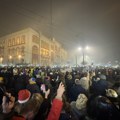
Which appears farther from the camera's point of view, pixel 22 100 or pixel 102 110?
pixel 102 110

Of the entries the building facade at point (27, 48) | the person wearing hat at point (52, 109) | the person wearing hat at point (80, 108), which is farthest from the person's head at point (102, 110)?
the building facade at point (27, 48)

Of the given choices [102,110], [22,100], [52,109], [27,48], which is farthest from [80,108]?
[27,48]

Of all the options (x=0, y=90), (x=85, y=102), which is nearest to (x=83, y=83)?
(x=85, y=102)

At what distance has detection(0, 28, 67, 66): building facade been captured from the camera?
63156 mm

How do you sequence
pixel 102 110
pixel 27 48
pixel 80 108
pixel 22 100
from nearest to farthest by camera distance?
pixel 22 100
pixel 102 110
pixel 80 108
pixel 27 48

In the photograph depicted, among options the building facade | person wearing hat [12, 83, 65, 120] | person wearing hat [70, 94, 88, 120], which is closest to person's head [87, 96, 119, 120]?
person wearing hat [70, 94, 88, 120]

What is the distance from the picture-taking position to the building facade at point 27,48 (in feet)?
207

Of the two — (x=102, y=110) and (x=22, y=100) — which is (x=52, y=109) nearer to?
(x=22, y=100)

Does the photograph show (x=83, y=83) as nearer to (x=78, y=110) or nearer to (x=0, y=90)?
(x=78, y=110)

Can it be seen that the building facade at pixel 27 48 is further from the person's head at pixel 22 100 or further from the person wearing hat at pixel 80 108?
the person's head at pixel 22 100

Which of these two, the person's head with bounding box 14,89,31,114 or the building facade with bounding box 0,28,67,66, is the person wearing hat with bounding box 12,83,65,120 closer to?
the person's head with bounding box 14,89,31,114

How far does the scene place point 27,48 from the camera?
63750mm

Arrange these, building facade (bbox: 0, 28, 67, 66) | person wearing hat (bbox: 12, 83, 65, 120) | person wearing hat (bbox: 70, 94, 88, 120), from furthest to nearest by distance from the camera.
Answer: building facade (bbox: 0, 28, 67, 66), person wearing hat (bbox: 70, 94, 88, 120), person wearing hat (bbox: 12, 83, 65, 120)

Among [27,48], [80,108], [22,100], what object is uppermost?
[27,48]
